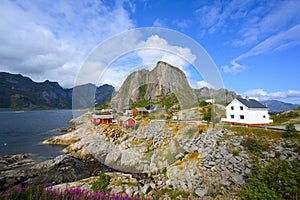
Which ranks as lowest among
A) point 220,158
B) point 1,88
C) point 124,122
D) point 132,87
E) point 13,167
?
point 13,167

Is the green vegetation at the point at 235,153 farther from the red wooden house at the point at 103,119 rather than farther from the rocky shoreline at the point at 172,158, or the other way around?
the red wooden house at the point at 103,119

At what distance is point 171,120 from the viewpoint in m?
7.99

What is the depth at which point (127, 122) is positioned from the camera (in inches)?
224

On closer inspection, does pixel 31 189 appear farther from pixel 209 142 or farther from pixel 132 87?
pixel 209 142

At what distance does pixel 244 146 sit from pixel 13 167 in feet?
61.3

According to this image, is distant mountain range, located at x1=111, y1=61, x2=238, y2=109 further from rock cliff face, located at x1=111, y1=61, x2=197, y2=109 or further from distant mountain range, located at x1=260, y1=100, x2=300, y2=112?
distant mountain range, located at x1=260, y1=100, x2=300, y2=112

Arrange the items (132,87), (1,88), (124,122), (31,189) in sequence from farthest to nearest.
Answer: (1,88) < (124,122) < (132,87) < (31,189)

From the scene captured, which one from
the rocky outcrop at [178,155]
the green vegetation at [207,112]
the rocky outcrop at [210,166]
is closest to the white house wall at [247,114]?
the rocky outcrop at [178,155]

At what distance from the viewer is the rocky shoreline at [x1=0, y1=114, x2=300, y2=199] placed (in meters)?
6.21

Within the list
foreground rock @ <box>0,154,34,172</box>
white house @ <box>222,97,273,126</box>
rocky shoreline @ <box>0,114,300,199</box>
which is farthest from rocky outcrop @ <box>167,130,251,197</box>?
foreground rock @ <box>0,154,34,172</box>

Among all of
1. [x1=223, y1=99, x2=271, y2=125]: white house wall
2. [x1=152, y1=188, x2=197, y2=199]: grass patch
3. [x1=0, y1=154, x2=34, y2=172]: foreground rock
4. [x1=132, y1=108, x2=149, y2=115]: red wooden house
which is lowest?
[x1=0, y1=154, x2=34, y2=172]: foreground rock

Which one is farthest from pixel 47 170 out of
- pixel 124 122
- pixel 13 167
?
pixel 124 122

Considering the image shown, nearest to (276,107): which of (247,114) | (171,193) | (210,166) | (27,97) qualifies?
(247,114)

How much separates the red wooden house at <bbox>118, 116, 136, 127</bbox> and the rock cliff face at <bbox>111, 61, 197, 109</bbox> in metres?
0.53
